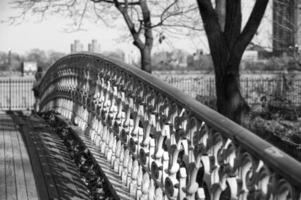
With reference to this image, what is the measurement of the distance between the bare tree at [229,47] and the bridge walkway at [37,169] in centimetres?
293

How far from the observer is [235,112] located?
9.98 metres

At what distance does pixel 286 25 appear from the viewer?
18.3 metres

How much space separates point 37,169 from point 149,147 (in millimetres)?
2311

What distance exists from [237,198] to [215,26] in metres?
7.25

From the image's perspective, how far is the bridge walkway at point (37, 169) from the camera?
20.5 feet

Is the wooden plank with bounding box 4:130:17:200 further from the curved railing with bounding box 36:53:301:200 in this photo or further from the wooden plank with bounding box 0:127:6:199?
the curved railing with bounding box 36:53:301:200

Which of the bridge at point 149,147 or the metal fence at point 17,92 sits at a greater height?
the bridge at point 149,147

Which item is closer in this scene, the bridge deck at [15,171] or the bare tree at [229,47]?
the bridge deck at [15,171]

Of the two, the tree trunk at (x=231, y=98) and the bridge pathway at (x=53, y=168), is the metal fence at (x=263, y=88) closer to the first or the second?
the tree trunk at (x=231, y=98)

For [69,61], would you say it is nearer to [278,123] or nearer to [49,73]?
[49,73]

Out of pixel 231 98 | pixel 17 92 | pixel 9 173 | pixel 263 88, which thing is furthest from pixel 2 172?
pixel 17 92

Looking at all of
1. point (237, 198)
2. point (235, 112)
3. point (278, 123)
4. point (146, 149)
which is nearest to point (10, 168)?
point (146, 149)

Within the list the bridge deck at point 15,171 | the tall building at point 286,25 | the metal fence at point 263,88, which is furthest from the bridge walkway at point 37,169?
the metal fence at point 263,88

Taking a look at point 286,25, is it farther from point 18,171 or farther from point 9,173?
point 9,173
